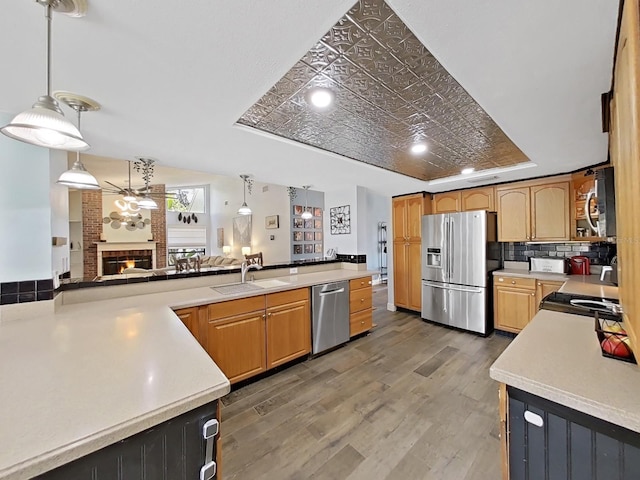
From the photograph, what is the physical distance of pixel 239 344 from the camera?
239 cm

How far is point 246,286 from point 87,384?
6.14 feet

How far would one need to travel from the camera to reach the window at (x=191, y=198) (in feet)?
33.2

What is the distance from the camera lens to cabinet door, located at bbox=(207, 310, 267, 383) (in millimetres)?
2258

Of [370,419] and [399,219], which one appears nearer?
[370,419]

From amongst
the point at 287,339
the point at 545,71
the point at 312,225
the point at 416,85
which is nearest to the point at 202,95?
the point at 416,85

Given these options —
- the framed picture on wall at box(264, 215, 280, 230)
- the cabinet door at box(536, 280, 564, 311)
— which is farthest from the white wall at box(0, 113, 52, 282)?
the framed picture on wall at box(264, 215, 280, 230)

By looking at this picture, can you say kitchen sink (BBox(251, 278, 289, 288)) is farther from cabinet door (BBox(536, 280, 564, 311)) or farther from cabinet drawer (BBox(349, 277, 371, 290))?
cabinet door (BBox(536, 280, 564, 311))

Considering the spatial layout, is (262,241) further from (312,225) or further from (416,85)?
(416,85)

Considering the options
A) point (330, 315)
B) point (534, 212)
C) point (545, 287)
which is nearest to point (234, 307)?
point (330, 315)

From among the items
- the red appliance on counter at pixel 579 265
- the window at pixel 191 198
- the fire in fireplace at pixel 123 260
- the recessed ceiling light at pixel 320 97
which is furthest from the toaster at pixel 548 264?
the window at pixel 191 198

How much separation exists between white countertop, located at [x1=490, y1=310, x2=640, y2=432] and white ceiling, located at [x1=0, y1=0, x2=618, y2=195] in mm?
1313

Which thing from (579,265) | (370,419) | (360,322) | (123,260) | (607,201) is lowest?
(370,419)

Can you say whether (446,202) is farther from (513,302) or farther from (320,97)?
(320,97)

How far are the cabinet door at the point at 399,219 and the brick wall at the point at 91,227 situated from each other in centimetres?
807
